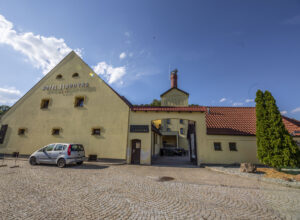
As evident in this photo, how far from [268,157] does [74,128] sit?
54.4ft

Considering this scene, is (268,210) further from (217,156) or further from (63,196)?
(217,156)

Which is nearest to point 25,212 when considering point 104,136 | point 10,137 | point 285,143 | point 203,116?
point 104,136

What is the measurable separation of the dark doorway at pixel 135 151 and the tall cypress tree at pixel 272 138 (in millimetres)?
9624

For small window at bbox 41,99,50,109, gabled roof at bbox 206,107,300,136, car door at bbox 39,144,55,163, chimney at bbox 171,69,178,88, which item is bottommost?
car door at bbox 39,144,55,163

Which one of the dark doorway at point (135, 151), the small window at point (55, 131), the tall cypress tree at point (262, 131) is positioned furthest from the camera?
the small window at point (55, 131)

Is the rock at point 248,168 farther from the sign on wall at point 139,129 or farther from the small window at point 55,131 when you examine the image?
the small window at point 55,131

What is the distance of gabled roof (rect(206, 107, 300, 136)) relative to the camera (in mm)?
12703

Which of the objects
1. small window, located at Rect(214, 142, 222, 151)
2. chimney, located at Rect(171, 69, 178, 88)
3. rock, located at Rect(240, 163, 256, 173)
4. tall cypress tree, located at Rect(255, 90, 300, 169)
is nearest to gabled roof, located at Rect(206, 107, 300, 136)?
small window, located at Rect(214, 142, 222, 151)

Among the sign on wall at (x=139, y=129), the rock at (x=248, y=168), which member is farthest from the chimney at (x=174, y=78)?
the rock at (x=248, y=168)

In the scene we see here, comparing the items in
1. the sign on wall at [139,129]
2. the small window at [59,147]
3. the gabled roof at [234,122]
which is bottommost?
the small window at [59,147]

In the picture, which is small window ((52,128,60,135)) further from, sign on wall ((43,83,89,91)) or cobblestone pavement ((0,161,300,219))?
cobblestone pavement ((0,161,300,219))

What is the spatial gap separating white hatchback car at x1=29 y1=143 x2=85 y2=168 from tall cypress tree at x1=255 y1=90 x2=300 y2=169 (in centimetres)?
1381

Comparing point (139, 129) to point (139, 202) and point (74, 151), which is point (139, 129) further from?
point (139, 202)

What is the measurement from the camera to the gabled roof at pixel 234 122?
12703mm
